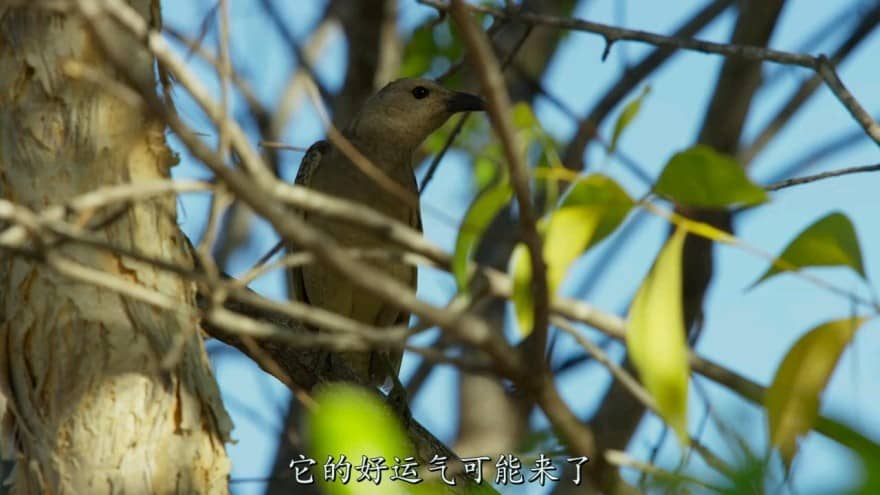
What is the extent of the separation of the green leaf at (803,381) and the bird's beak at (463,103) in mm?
4069

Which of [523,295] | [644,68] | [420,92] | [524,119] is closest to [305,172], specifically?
[420,92]

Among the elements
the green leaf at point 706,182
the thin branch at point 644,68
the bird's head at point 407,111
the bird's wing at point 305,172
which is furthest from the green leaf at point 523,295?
the thin branch at point 644,68

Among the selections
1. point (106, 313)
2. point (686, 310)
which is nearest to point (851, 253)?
point (106, 313)

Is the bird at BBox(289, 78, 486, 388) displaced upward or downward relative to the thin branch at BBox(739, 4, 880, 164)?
downward

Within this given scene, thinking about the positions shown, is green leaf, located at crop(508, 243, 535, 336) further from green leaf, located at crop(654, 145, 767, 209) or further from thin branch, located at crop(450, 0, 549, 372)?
green leaf, located at crop(654, 145, 767, 209)

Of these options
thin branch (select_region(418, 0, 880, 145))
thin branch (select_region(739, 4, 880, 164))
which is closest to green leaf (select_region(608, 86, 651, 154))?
thin branch (select_region(418, 0, 880, 145))

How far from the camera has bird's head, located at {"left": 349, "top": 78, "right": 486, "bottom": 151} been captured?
6371 millimetres

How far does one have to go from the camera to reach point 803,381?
6.68 feet

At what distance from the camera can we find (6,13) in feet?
11.6

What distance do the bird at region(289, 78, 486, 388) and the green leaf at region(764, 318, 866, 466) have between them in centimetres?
359

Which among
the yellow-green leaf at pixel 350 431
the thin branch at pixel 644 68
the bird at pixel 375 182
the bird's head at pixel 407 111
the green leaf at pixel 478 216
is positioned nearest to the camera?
the yellow-green leaf at pixel 350 431

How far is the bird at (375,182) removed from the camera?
19.4ft

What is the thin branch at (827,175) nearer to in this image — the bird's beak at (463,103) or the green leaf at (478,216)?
the green leaf at (478,216)

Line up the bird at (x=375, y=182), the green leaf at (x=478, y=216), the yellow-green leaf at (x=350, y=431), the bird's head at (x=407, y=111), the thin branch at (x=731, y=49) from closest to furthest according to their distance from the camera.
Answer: the yellow-green leaf at (x=350, y=431) → the green leaf at (x=478, y=216) → the thin branch at (x=731, y=49) → the bird at (x=375, y=182) → the bird's head at (x=407, y=111)
